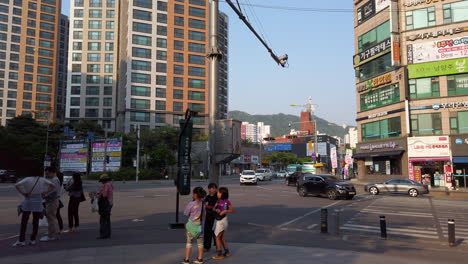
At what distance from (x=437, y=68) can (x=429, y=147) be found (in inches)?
318

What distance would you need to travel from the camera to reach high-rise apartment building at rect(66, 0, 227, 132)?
79.7m

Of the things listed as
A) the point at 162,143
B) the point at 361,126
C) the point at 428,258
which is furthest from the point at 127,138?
the point at 428,258

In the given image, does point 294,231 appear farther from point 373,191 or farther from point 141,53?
point 141,53

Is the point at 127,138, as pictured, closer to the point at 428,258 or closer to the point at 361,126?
the point at 361,126

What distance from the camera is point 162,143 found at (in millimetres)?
64438

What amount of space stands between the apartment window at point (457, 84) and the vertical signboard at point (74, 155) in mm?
43870

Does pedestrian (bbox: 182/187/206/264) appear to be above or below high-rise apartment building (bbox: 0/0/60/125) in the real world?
below

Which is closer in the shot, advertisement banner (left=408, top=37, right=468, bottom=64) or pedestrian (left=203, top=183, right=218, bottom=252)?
pedestrian (left=203, top=183, right=218, bottom=252)

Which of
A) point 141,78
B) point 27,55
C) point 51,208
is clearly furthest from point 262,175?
point 27,55

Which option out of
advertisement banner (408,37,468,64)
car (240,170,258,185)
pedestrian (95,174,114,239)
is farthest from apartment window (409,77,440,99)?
pedestrian (95,174,114,239)

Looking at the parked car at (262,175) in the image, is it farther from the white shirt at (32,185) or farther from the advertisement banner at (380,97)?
the white shirt at (32,185)

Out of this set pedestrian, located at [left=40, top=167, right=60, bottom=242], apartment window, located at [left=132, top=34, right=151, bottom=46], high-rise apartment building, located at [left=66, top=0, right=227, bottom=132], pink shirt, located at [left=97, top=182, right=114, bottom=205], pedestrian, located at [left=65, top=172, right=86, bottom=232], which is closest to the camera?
pedestrian, located at [left=40, top=167, right=60, bottom=242]

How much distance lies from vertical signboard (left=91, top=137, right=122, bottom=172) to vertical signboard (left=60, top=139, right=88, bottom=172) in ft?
4.63

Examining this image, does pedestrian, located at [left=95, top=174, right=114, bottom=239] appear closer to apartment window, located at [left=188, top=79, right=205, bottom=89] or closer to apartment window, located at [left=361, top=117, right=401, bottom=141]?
apartment window, located at [left=361, top=117, right=401, bottom=141]
